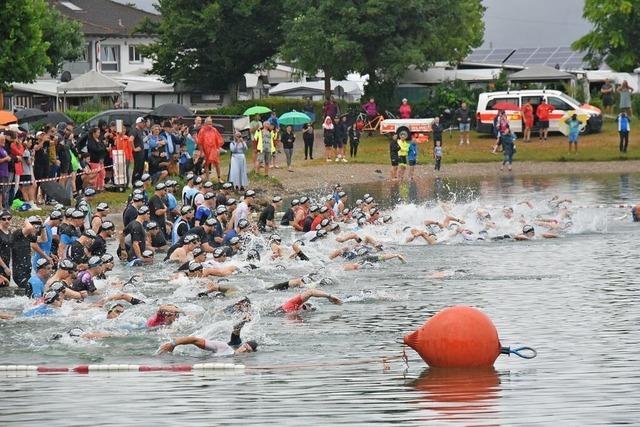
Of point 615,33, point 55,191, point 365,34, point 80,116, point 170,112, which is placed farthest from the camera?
point 615,33

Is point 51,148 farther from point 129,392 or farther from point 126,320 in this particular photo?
point 129,392

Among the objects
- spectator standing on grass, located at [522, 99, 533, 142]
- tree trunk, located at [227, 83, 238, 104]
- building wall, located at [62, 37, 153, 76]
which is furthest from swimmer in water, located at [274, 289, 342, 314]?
building wall, located at [62, 37, 153, 76]

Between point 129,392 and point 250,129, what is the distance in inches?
1457

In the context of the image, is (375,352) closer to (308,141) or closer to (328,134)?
(328,134)

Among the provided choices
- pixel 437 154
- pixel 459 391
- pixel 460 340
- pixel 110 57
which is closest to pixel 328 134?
pixel 437 154

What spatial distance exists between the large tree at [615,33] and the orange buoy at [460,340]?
4967 centimetres

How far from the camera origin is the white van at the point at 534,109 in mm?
54469

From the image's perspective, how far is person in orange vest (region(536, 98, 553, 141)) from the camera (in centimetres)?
5409

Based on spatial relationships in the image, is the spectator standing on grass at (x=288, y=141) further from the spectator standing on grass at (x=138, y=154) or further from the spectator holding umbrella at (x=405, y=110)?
the spectator standing on grass at (x=138, y=154)

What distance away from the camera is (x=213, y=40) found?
6306cm

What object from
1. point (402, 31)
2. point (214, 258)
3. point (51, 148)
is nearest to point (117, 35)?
point (402, 31)

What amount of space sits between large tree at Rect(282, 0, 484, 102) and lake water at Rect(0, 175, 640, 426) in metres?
28.7

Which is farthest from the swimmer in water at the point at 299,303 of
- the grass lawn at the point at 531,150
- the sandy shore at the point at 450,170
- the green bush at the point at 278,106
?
the green bush at the point at 278,106

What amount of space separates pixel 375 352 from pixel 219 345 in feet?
6.62
